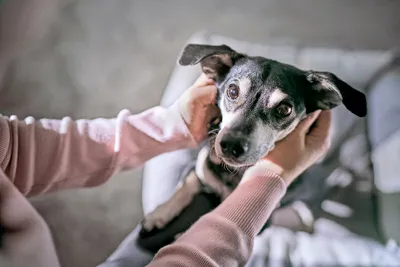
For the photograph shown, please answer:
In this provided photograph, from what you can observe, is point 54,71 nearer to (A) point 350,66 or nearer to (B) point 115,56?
(B) point 115,56

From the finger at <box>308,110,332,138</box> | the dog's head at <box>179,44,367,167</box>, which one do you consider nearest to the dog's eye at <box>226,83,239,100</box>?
the dog's head at <box>179,44,367,167</box>

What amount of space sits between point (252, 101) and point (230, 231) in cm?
16

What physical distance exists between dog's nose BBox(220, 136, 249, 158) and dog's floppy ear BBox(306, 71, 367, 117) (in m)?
0.10

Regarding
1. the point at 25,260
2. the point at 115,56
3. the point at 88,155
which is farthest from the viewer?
the point at 115,56

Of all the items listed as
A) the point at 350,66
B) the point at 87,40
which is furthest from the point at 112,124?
the point at 350,66

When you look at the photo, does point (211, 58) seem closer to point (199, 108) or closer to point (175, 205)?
point (199, 108)

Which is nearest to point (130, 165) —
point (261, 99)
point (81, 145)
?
point (81, 145)

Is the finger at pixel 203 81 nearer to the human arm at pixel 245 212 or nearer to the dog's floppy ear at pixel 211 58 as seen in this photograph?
the dog's floppy ear at pixel 211 58

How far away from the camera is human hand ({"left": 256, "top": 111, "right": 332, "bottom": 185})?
0.49 metres

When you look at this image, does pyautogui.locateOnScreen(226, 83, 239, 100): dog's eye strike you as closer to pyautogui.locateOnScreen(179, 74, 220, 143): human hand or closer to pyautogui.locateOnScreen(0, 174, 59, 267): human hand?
pyautogui.locateOnScreen(179, 74, 220, 143): human hand

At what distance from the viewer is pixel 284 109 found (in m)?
0.50

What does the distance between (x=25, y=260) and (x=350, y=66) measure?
0.52 m

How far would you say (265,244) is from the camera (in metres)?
0.55

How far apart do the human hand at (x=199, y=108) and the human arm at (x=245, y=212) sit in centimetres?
9
